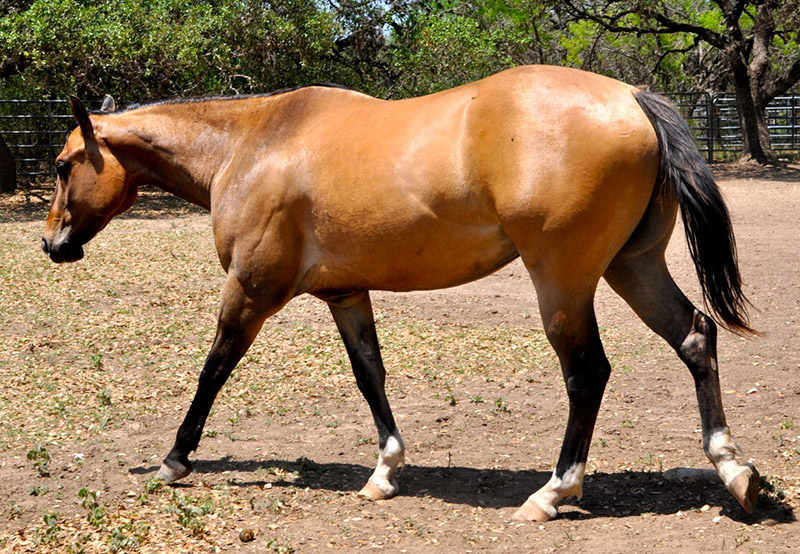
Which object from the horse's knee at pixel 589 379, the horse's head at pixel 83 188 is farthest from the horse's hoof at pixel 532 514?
the horse's head at pixel 83 188

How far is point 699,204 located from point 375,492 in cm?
195

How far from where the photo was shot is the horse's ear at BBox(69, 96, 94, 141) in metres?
4.63

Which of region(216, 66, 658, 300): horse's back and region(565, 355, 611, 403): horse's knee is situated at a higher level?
region(216, 66, 658, 300): horse's back

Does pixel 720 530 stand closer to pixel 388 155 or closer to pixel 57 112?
pixel 388 155

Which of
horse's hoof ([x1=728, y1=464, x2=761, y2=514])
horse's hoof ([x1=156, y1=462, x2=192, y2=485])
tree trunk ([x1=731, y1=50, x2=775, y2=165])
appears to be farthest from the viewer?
tree trunk ([x1=731, y1=50, x2=775, y2=165])

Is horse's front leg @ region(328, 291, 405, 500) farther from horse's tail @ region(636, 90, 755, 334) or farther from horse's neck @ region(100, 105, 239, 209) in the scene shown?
horse's tail @ region(636, 90, 755, 334)

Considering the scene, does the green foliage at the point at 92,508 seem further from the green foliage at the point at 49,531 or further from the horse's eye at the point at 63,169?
the horse's eye at the point at 63,169

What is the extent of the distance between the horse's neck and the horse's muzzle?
0.50 meters

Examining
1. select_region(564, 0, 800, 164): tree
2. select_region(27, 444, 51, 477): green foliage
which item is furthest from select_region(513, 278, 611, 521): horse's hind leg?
select_region(564, 0, 800, 164): tree

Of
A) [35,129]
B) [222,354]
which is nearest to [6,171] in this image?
[35,129]

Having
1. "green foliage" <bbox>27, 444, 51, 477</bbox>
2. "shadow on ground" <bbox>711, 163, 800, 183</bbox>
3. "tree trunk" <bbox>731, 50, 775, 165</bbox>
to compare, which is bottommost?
"shadow on ground" <bbox>711, 163, 800, 183</bbox>

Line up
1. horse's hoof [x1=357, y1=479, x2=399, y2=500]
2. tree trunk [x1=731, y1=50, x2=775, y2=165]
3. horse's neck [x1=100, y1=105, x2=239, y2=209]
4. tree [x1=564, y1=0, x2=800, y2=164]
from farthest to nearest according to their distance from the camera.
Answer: tree trunk [x1=731, y1=50, x2=775, y2=165] < tree [x1=564, y1=0, x2=800, y2=164] < horse's neck [x1=100, y1=105, x2=239, y2=209] < horse's hoof [x1=357, y1=479, x2=399, y2=500]

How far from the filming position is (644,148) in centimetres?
367

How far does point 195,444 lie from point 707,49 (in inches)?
1258
